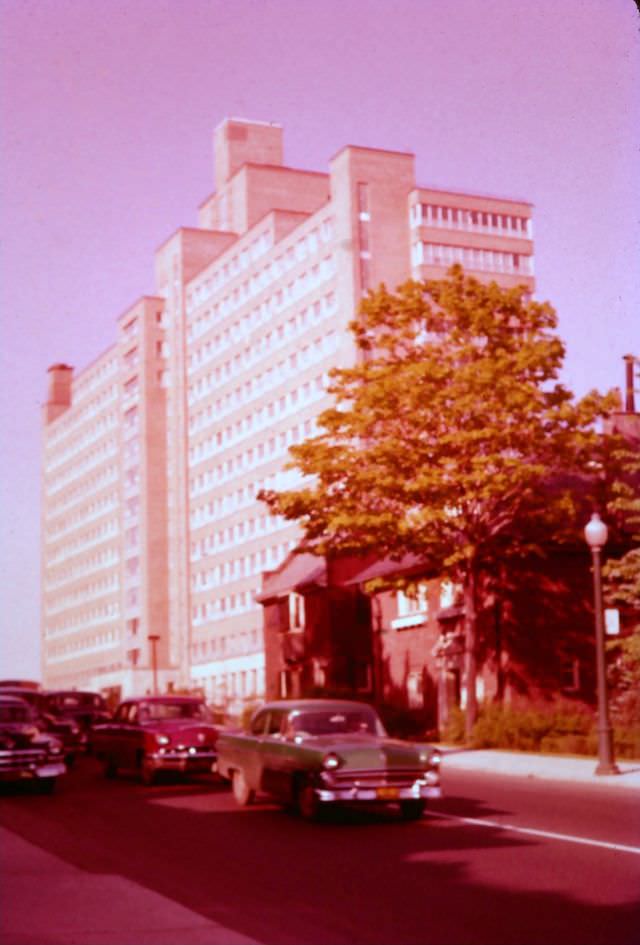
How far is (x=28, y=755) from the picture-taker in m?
23.9

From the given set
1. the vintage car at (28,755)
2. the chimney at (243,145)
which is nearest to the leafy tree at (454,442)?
the vintage car at (28,755)

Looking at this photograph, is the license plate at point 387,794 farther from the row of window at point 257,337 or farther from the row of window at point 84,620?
the row of window at point 84,620

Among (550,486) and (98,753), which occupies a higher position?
(550,486)

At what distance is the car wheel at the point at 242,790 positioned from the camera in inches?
787

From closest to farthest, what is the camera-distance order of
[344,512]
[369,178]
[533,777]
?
1. [533,777]
2. [344,512]
3. [369,178]

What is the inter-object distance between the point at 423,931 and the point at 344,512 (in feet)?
91.0

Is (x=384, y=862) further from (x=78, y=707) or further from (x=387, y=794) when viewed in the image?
(x=78, y=707)

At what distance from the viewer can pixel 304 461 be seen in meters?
39.3

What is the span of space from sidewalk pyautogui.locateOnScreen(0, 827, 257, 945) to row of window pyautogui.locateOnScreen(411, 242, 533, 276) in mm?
81965

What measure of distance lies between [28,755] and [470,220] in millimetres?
78208

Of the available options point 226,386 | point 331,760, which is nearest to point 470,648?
point 331,760

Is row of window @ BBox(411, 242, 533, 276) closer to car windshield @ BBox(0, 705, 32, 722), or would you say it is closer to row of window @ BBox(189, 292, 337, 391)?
row of window @ BBox(189, 292, 337, 391)

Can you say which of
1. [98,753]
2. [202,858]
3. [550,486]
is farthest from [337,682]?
[202,858]

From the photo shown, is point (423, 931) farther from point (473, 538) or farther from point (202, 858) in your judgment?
point (473, 538)
